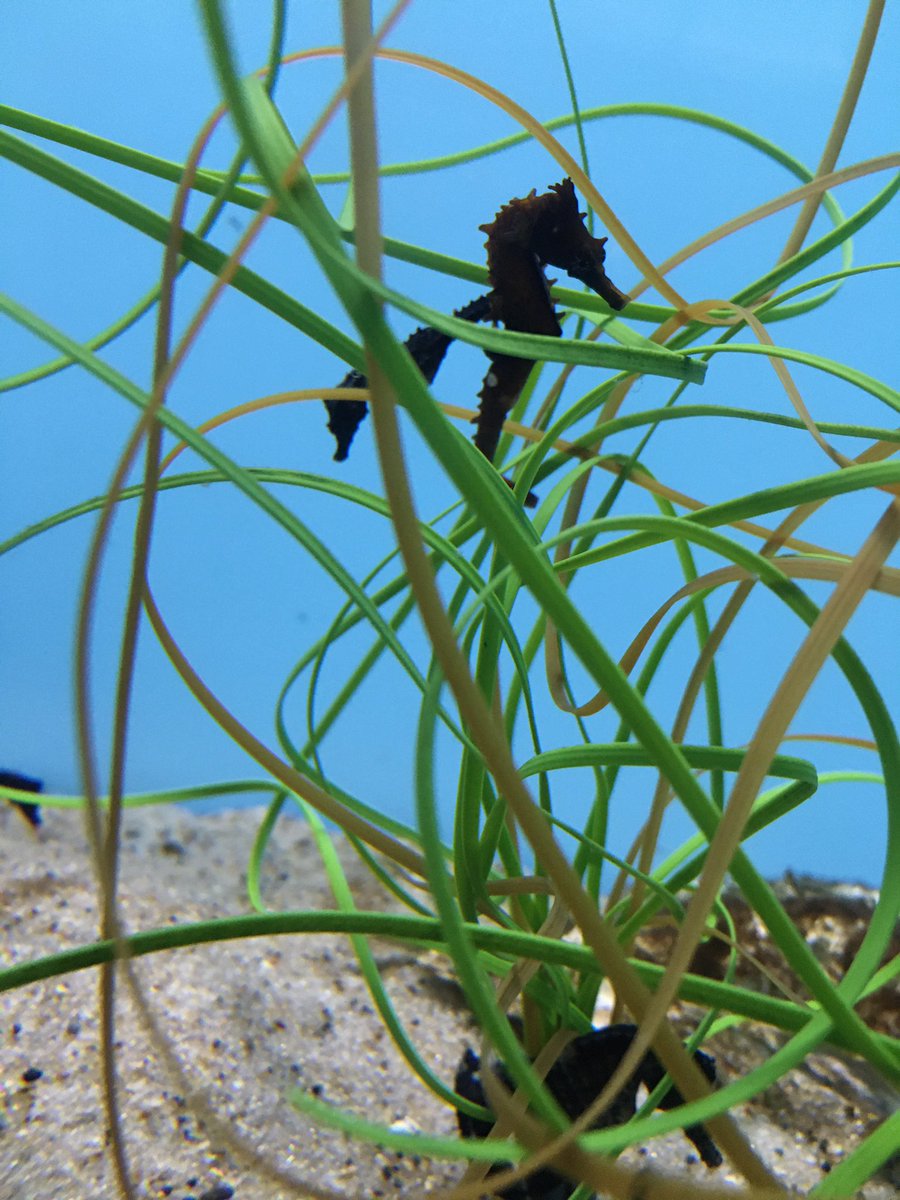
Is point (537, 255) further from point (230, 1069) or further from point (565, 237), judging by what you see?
point (230, 1069)

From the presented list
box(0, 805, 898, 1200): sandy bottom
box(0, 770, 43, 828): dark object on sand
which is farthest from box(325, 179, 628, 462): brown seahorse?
box(0, 770, 43, 828): dark object on sand

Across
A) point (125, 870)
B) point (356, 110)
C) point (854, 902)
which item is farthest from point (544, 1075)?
point (125, 870)

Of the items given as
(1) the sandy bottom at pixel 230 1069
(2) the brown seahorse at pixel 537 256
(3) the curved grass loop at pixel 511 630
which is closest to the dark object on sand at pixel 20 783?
(1) the sandy bottom at pixel 230 1069

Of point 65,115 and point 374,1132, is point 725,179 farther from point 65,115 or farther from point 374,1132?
point 374,1132

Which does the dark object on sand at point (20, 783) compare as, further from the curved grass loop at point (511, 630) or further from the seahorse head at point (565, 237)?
the seahorse head at point (565, 237)

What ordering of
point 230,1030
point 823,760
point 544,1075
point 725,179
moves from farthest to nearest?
1. point 823,760
2. point 725,179
3. point 230,1030
4. point 544,1075

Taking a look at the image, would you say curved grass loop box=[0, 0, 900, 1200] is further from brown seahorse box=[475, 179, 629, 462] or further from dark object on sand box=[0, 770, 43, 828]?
dark object on sand box=[0, 770, 43, 828]

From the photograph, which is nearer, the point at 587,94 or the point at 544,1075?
the point at 544,1075
